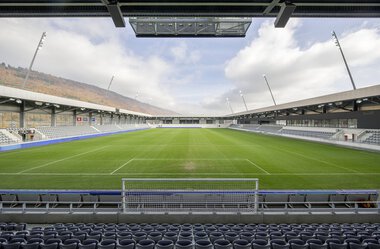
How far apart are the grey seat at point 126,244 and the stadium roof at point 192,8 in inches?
181

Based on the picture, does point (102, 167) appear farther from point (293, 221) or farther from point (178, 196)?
point (293, 221)

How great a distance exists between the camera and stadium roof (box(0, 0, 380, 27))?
17.1ft

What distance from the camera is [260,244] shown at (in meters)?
4.95

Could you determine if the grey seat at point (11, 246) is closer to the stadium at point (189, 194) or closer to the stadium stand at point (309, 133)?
the stadium at point (189, 194)

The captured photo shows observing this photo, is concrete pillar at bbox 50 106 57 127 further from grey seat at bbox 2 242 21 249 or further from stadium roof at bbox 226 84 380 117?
grey seat at bbox 2 242 21 249

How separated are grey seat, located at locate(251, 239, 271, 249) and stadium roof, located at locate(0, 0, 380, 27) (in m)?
4.56

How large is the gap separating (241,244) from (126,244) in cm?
230

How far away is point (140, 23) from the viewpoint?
7.08 meters

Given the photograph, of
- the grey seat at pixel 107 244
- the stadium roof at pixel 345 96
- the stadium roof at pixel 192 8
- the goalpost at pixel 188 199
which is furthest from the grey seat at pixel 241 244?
the stadium roof at pixel 345 96

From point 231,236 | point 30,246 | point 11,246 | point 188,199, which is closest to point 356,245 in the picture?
point 231,236

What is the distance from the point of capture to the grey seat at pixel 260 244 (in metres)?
4.59

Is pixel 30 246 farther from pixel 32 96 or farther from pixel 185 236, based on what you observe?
pixel 32 96

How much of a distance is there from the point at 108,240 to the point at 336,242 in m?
4.59

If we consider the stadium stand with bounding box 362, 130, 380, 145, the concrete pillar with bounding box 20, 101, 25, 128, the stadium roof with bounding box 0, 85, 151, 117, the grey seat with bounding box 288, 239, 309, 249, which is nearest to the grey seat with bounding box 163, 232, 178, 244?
the grey seat with bounding box 288, 239, 309, 249
